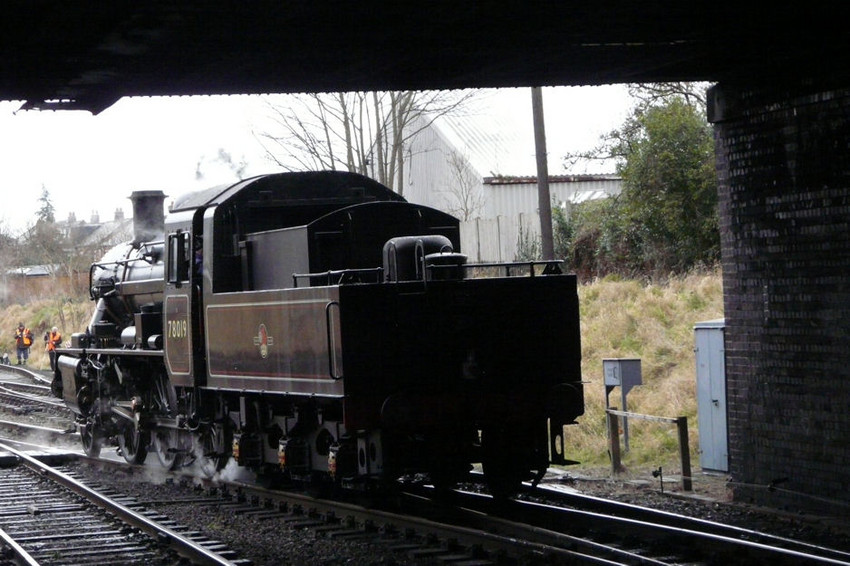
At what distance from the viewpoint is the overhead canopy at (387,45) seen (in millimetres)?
7727

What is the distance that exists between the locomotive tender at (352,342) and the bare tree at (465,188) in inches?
872

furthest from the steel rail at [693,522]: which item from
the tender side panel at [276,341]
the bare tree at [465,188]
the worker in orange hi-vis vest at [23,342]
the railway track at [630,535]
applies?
the worker in orange hi-vis vest at [23,342]

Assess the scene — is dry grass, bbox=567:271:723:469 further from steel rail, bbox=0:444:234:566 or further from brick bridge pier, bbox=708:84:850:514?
steel rail, bbox=0:444:234:566

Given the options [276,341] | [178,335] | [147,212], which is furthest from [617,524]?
[147,212]

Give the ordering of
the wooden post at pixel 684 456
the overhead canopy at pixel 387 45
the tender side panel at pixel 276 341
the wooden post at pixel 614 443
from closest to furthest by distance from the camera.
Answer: the overhead canopy at pixel 387 45 → the tender side panel at pixel 276 341 → the wooden post at pixel 684 456 → the wooden post at pixel 614 443

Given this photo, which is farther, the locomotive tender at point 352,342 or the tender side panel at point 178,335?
the tender side panel at point 178,335

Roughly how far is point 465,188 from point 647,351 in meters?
18.0

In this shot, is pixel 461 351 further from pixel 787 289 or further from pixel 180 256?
pixel 180 256

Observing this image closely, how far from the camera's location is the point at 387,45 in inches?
356

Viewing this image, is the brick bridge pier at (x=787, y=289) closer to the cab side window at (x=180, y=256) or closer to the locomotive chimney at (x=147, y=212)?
the cab side window at (x=180, y=256)

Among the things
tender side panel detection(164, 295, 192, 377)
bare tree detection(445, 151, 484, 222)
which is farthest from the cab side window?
bare tree detection(445, 151, 484, 222)

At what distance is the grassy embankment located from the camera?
1405 cm

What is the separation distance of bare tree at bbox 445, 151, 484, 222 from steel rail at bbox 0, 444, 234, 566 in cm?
2231

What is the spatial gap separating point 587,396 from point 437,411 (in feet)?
25.3
